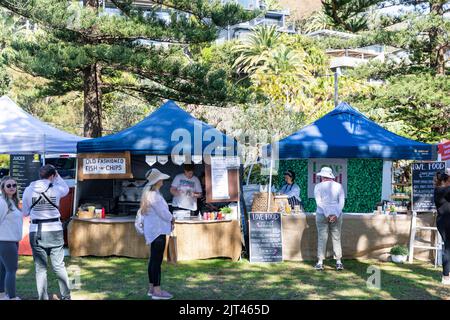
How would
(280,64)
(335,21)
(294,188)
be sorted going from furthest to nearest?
(280,64), (335,21), (294,188)

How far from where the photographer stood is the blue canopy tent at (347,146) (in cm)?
987

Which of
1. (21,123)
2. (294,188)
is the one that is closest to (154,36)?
(21,123)

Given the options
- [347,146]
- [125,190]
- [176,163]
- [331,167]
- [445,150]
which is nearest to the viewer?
[176,163]

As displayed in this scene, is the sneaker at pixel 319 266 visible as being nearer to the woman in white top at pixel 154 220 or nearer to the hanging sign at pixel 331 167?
the woman in white top at pixel 154 220

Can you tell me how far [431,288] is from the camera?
7.23 metres

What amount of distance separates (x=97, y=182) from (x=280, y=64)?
88.8ft

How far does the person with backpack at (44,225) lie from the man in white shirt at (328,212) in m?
3.71

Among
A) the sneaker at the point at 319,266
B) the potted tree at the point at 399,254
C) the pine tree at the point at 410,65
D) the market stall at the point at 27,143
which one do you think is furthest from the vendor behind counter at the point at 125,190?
the pine tree at the point at 410,65

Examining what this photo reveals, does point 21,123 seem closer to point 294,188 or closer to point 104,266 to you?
point 104,266

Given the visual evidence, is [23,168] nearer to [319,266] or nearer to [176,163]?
[176,163]

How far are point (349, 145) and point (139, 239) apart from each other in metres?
3.69

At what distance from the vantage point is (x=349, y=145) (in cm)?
993

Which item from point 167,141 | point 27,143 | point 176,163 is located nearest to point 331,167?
point 176,163

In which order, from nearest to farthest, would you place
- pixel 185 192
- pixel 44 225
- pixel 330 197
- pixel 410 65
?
pixel 44 225
pixel 330 197
pixel 185 192
pixel 410 65
